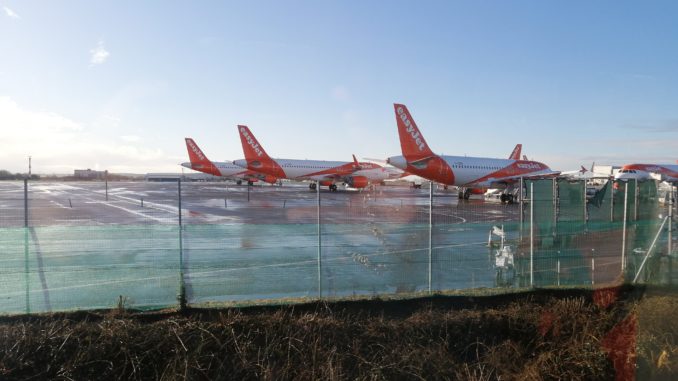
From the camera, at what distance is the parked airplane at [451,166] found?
1200 inches

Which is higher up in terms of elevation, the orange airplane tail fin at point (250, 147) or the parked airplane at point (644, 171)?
the orange airplane tail fin at point (250, 147)

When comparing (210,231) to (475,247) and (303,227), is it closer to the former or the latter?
(303,227)

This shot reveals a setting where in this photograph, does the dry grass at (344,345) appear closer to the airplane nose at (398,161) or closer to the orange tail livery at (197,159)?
the airplane nose at (398,161)

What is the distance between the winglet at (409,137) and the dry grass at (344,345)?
24845 mm

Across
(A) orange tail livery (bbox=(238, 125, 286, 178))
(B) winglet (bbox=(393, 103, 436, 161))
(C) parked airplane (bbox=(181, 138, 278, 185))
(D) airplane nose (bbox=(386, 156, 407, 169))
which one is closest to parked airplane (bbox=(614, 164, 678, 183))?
(B) winglet (bbox=(393, 103, 436, 161))

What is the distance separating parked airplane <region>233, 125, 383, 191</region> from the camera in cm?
4588

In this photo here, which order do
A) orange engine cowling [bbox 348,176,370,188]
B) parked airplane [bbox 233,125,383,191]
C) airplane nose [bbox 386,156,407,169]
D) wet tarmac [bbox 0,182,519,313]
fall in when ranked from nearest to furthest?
wet tarmac [bbox 0,182,519,313] < airplane nose [bbox 386,156,407,169] < orange engine cowling [bbox 348,176,370,188] < parked airplane [bbox 233,125,383,191]

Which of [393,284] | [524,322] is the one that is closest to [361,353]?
[524,322]

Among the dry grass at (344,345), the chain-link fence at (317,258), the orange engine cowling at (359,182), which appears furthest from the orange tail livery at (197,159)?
the dry grass at (344,345)

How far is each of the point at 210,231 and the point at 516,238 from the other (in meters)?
5.47

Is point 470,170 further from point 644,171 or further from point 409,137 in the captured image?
point 644,171

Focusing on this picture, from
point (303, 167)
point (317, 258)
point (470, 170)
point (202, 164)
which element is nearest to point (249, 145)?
point (303, 167)

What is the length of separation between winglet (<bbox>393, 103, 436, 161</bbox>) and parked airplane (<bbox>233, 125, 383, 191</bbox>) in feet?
46.9

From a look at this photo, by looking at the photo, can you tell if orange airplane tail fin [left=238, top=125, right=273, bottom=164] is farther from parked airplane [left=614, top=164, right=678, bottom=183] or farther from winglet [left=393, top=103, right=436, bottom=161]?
parked airplane [left=614, top=164, right=678, bottom=183]
